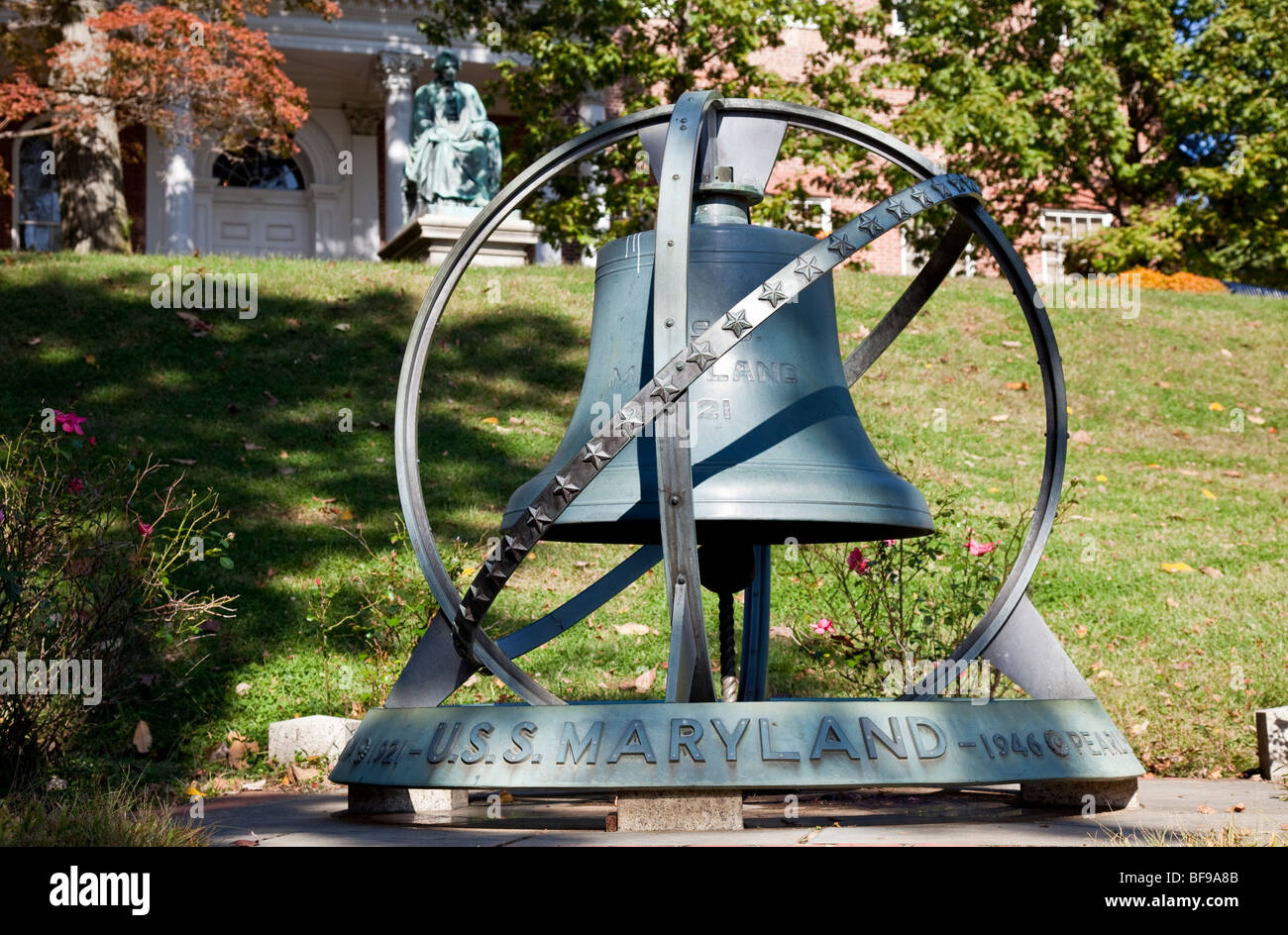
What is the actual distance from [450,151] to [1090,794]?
1389cm

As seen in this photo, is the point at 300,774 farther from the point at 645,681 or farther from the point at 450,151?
the point at 450,151

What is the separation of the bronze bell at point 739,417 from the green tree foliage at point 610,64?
11778 millimetres

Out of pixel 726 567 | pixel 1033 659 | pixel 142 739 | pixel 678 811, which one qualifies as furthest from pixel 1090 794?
pixel 142 739

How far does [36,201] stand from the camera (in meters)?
25.5

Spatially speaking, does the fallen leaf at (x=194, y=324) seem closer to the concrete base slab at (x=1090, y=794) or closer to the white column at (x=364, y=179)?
the concrete base slab at (x=1090, y=794)

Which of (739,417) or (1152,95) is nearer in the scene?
(739,417)

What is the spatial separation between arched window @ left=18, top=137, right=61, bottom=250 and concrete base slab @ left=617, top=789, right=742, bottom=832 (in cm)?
2463

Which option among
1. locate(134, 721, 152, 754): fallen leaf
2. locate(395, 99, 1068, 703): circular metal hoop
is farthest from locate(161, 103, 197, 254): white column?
locate(395, 99, 1068, 703): circular metal hoop

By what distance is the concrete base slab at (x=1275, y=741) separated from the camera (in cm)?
552

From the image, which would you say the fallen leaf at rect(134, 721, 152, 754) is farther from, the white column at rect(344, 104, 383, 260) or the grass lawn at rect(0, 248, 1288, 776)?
the white column at rect(344, 104, 383, 260)

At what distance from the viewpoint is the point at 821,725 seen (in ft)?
11.4

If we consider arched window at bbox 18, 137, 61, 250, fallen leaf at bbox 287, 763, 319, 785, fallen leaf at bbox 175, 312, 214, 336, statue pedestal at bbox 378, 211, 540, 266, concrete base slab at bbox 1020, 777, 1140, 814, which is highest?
arched window at bbox 18, 137, 61, 250

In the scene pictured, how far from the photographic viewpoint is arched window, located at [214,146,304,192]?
89.0 feet
